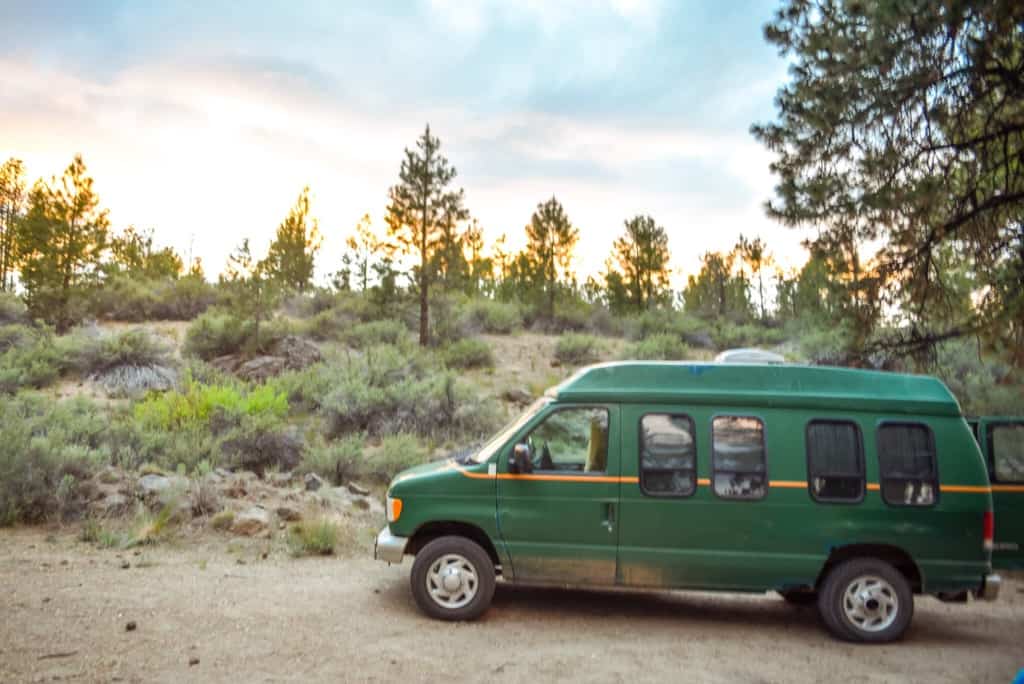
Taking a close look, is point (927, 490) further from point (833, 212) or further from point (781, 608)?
point (833, 212)

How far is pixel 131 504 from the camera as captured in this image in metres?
10.3

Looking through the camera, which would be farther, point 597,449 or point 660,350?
point 660,350

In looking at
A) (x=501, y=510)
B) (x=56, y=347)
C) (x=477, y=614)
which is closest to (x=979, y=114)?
(x=501, y=510)

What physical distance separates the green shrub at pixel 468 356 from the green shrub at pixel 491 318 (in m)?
4.76

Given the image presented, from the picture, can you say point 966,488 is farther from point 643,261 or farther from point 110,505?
point 643,261

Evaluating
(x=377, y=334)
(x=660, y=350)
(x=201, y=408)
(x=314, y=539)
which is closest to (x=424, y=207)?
(x=377, y=334)

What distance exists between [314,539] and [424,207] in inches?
932

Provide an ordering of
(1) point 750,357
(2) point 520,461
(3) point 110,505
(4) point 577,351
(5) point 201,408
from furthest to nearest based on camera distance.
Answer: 1. (4) point 577,351
2. (5) point 201,408
3. (3) point 110,505
4. (1) point 750,357
5. (2) point 520,461

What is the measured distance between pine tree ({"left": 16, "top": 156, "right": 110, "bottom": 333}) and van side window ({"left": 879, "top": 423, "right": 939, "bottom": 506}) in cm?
2998

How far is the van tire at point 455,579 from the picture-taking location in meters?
6.70

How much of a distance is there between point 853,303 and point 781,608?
16.1 ft

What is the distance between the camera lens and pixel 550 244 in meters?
39.2

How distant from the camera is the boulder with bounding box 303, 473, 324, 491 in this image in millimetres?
12039

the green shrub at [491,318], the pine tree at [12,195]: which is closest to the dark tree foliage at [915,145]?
the green shrub at [491,318]
